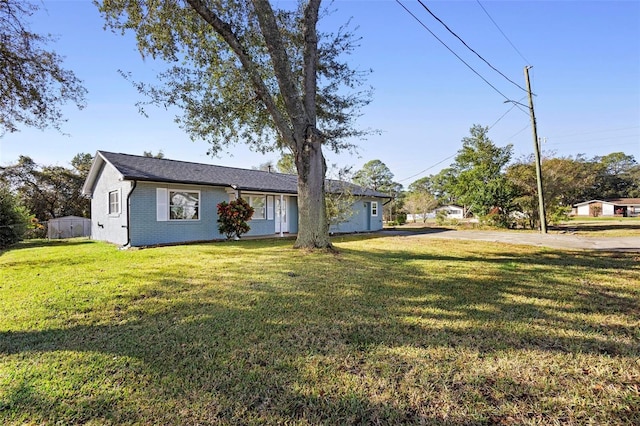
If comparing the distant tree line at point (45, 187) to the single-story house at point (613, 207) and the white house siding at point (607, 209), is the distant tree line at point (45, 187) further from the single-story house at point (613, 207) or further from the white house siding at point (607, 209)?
the white house siding at point (607, 209)

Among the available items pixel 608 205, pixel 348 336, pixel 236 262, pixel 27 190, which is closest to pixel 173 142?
pixel 236 262

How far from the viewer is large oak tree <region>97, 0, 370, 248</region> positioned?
25.9 ft

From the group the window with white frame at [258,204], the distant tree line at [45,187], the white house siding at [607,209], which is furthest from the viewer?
A: the white house siding at [607,209]

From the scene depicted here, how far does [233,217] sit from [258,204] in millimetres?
2508

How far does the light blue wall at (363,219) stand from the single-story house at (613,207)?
50.8 metres

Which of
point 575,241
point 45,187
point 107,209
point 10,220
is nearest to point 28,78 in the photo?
point 107,209

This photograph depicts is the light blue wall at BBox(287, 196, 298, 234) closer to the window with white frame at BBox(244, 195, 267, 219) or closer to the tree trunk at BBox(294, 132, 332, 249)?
the window with white frame at BBox(244, 195, 267, 219)

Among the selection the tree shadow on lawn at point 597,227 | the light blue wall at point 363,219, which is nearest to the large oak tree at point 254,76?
the light blue wall at point 363,219

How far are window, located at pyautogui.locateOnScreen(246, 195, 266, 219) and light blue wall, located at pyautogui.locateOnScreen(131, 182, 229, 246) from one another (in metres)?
1.45

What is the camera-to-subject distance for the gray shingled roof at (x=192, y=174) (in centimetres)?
1128

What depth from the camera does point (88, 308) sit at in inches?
152

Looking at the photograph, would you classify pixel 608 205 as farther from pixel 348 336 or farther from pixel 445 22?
pixel 348 336

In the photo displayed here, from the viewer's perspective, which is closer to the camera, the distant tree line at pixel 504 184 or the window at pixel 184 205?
the window at pixel 184 205

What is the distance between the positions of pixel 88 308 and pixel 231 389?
2.87 m
